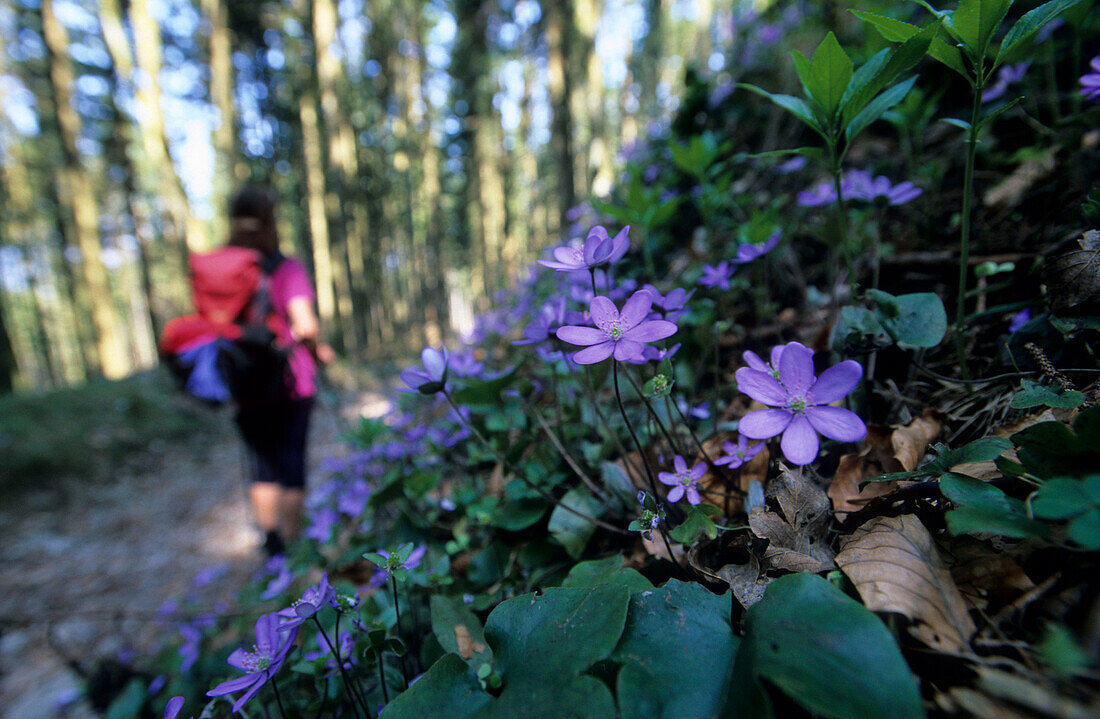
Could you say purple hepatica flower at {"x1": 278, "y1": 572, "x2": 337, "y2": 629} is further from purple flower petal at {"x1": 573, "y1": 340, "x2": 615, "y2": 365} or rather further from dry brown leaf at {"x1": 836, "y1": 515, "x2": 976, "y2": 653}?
dry brown leaf at {"x1": 836, "y1": 515, "x2": 976, "y2": 653}

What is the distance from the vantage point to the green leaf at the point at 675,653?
0.58 metres

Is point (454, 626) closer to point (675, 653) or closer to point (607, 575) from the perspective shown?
point (607, 575)

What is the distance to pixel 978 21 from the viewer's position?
2.59ft

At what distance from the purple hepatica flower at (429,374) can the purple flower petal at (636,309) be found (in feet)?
1.46

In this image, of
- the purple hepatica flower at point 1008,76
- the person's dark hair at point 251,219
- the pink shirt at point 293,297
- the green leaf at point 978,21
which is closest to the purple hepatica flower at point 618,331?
the green leaf at point 978,21

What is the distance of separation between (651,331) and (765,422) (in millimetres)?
221

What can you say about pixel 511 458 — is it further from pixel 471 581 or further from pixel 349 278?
pixel 349 278

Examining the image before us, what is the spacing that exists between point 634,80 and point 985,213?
17334mm

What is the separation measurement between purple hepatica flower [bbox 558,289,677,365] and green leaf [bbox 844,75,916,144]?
507 mm

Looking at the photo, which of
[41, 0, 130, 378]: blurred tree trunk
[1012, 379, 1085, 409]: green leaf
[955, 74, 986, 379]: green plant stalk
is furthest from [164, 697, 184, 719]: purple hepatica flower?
[41, 0, 130, 378]: blurred tree trunk

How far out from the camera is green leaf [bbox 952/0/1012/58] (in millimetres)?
763

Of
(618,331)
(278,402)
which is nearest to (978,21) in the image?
(618,331)

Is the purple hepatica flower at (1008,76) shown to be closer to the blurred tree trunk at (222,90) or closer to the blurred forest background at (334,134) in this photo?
the blurred forest background at (334,134)

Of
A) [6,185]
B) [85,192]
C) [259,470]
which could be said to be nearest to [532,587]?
[259,470]
